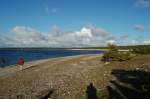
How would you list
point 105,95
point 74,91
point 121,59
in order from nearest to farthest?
point 105,95 < point 74,91 < point 121,59

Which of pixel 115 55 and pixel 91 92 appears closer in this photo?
pixel 91 92

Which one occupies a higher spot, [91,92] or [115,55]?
[115,55]

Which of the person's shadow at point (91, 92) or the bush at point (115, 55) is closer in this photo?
the person's shadow at point (91, 92)

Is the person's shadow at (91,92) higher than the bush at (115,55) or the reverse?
the reverse

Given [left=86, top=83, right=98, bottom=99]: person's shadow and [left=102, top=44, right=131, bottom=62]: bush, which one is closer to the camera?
[left=86, top=83, right=98, bottom=99]: person's shadow

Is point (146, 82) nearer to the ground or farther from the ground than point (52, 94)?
farther from the ground

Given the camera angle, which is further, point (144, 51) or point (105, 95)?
point (144, 51)

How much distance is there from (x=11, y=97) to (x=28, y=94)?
124cm

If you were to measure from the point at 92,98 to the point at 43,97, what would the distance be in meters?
3.57

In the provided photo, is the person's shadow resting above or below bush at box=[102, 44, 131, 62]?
below

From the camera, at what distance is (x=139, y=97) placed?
12.8m

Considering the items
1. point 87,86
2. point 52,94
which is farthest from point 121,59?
point 52,94


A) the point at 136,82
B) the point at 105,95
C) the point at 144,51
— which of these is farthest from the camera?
the point at 144,51

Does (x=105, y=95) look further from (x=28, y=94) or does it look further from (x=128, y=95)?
(x=28, y=94)
